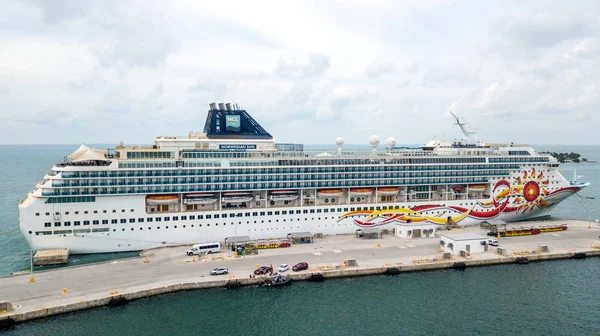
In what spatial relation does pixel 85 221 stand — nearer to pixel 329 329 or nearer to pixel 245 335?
pixel 245 335

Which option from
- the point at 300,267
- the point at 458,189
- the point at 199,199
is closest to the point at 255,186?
the point at 199,199

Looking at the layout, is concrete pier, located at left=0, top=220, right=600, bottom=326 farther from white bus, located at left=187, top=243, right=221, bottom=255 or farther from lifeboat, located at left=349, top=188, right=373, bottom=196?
lifeboat, located at left=349, top=188, right=373, bottom=196

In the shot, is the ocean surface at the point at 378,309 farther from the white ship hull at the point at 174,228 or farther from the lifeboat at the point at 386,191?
the lifeboat at the point at 386,191

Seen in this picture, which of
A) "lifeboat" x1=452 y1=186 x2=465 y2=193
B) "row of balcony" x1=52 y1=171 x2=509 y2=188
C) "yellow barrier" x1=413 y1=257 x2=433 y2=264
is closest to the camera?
"yellow barrier" x1=413 y1=257 x2=433 y2=264

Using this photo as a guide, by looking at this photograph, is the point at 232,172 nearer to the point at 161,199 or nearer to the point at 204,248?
the point at 161,199

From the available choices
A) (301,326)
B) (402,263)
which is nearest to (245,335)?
(301,326)

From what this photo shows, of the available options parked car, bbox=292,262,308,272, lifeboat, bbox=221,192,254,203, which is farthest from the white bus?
parked car, bbox=292,262,308,272

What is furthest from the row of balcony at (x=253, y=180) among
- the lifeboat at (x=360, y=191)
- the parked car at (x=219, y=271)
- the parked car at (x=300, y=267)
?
the parked car at (x=300, y=267)
